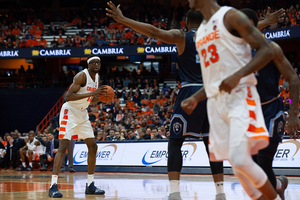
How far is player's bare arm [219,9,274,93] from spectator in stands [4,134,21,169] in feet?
47.9

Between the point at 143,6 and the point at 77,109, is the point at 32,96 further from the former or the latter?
the point at 77,109

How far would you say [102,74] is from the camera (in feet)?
90.5

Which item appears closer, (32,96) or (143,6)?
(32,96)

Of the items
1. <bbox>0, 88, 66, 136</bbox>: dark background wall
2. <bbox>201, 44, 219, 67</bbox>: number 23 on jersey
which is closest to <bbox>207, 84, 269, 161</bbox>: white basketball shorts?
<bbox>201, 44, 219, 67</bbox>: number 23 on jersey

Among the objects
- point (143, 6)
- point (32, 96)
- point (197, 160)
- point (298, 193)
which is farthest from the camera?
point (143, 6)

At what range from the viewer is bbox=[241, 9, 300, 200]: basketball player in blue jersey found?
3.87 m

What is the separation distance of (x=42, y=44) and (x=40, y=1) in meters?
10.3

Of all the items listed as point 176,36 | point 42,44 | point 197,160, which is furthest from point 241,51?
point 42,44

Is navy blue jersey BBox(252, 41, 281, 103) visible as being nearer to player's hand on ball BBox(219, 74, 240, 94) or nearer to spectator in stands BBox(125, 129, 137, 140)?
player's hand on ball BBox(219, 74, 240, 94)

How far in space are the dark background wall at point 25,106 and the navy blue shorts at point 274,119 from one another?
22.6 m

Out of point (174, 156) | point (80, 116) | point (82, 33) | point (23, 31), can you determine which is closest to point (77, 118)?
point (80, 116)

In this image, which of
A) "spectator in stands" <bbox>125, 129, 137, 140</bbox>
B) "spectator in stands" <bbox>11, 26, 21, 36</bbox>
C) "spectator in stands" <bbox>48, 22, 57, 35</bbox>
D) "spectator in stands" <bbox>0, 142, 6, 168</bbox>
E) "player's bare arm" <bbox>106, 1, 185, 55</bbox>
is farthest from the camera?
"spectator in stands" <bbox>48, 22, 57, 35</bbox>

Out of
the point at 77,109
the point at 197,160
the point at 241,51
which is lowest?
the point at 197,160

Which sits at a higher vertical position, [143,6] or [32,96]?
[143,6]
